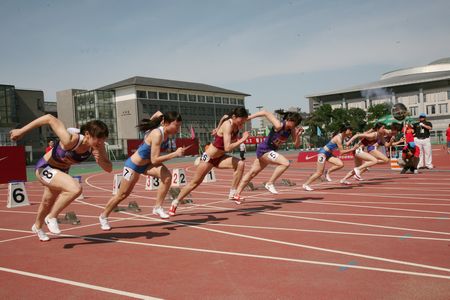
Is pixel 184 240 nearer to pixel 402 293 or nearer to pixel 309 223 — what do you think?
pixel 309 223

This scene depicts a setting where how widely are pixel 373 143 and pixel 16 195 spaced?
10447 mm

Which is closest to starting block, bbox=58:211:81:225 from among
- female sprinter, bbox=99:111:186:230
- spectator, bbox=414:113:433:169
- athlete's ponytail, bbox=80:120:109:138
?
female sprinter, bbox=99:111:186:230

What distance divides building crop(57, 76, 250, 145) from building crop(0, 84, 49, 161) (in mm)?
6297

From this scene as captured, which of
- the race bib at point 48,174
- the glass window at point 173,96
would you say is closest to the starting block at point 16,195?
the race bib at point 48,174

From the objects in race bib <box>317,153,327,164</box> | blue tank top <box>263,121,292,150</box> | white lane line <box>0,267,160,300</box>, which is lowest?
white lane line <box>0,267,160,300</box>

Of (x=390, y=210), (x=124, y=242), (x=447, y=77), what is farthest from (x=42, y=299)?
(x=447, y=77)

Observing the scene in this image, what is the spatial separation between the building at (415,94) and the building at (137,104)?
26301 mm

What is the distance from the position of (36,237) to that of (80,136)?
1916 mm

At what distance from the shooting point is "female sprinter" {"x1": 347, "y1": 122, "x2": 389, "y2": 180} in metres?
13.1

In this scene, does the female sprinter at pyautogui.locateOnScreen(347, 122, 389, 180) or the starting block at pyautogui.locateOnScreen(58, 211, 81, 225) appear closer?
the starting block at pyautogui.locateOnScreen(58, 211, 81, 225)

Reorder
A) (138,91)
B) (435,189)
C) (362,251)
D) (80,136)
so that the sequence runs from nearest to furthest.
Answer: (362,251) < (80,136) < (435,189) < (138,91)

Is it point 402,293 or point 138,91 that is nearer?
point 402,293

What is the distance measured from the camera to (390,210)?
7.85 metres

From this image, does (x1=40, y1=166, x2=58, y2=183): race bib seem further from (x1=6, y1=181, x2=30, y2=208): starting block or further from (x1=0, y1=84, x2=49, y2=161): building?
(x1=0, y1=84, x2=49, y2=161): building
